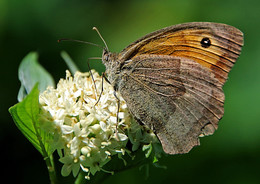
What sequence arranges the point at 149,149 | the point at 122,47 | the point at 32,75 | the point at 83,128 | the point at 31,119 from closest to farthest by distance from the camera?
the point at 31,119
the point at 83,128
the point at 149,149
the point at 32,75
the point at 122,47

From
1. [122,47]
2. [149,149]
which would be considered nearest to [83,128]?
[149,149]

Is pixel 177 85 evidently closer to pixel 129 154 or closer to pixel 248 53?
pixel 129 154

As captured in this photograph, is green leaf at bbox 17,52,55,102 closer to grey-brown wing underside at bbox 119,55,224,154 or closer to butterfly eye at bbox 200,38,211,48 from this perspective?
grey-brown wing underside at bbox 119,55,224,154

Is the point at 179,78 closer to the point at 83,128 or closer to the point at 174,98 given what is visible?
the point at 174,98

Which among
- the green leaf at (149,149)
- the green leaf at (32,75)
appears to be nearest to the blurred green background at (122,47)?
the green leaf at (32,75)

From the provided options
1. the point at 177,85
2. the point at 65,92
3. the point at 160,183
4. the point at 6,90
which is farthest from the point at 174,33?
the point at 6,90

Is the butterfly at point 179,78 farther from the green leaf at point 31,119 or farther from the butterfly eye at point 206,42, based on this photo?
the green leaf at point 31,119
